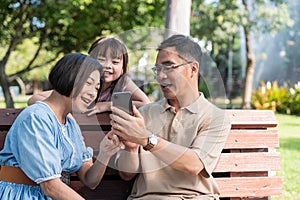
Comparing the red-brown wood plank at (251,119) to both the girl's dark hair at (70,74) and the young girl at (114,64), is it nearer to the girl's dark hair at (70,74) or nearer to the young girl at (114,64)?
the young girl at (114,64)

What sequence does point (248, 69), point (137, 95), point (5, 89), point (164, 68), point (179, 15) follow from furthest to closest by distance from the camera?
1. point (248, 69)
2. point (5, 89)
3. point (179, 15)
4. point (137, 95)
5. point (164, 68)

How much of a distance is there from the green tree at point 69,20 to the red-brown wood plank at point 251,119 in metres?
9.87

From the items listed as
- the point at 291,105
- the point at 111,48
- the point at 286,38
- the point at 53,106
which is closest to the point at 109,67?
the point at 111,48

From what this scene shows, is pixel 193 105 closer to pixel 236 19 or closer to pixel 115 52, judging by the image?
pixel 115 52

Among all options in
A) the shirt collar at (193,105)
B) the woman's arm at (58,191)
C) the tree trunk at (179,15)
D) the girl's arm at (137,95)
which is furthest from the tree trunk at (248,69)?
the woman's arm at (58,191)

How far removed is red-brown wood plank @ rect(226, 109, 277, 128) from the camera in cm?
352

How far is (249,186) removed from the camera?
139 inches

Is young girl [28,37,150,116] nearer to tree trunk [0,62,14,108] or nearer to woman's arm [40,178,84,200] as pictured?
woman's arm [40,178,84,200]

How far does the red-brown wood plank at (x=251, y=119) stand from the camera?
3.52 metres

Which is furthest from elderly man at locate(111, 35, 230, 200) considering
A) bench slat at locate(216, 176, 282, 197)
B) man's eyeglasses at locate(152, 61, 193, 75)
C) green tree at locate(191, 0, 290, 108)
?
green tree at locate(191, 0, 290, 108)

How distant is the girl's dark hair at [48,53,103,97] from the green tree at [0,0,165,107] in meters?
10.5

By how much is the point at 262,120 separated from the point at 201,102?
668 mm

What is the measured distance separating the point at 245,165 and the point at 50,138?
4.48ft

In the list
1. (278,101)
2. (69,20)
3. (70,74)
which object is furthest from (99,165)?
(278,101)
